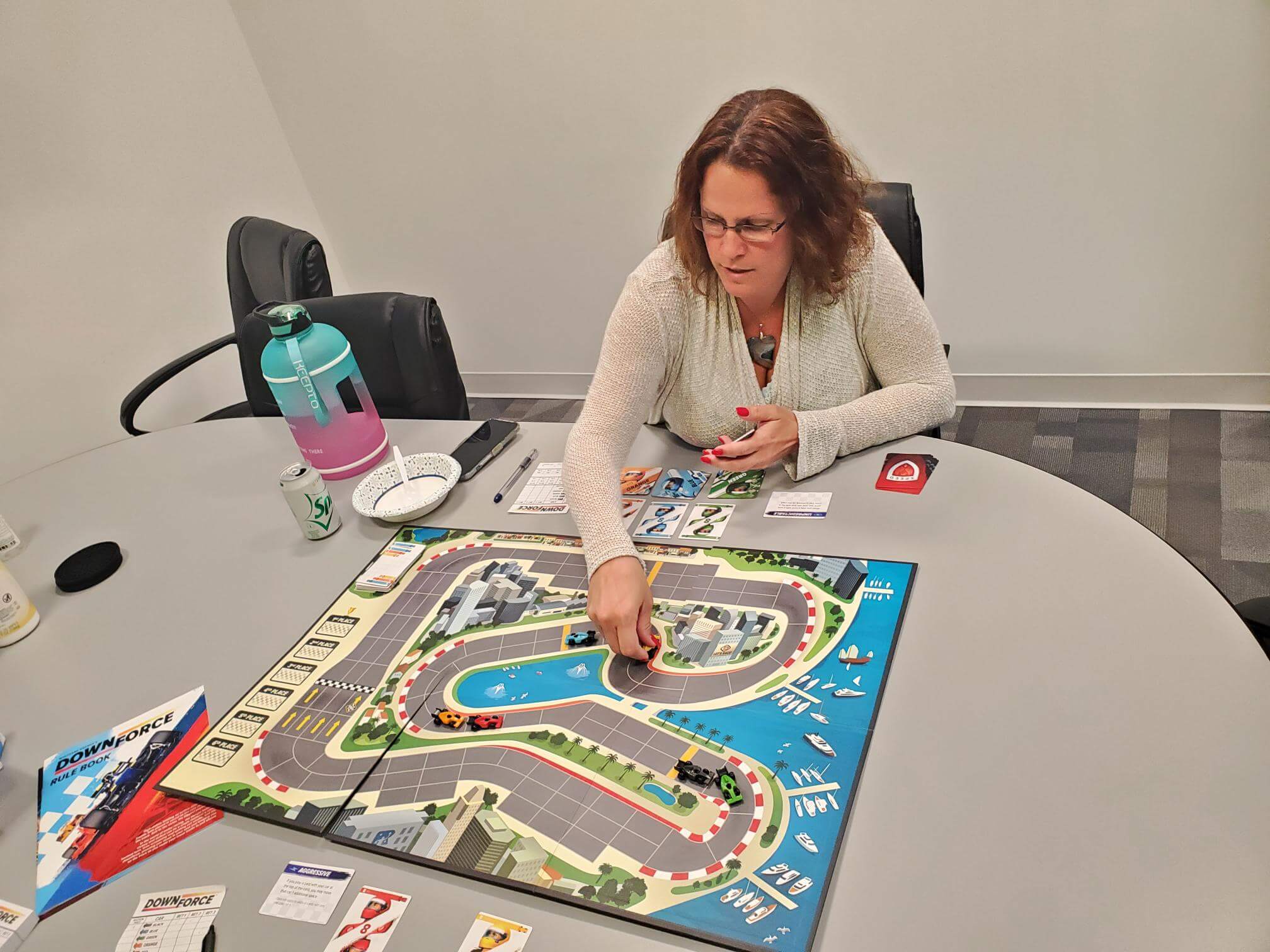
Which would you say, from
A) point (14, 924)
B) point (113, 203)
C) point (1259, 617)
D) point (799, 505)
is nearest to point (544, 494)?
point (799, 505)

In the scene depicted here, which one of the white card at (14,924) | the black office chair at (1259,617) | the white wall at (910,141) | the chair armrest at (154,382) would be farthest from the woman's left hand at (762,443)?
the chair armrest at (154,382)

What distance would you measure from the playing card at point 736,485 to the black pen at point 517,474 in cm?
37

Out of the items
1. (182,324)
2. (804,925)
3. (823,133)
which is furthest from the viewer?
(182,324)

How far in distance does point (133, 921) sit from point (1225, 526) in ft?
7.93

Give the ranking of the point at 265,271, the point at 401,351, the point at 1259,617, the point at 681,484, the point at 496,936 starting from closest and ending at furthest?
the point at 496,936 < the point at 1259,617 < the point at 681,484 < the point at 401,351 < the point at 265,271

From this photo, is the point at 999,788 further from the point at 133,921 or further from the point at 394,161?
→ the point at 394,161

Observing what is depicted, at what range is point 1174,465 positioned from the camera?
7.93 ft

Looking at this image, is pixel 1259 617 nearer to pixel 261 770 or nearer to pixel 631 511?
pixel 631 511

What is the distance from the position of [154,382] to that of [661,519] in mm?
1926

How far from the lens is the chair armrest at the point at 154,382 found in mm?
2430

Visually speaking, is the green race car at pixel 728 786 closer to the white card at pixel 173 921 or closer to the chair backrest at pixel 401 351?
the white card at pixel 173 921

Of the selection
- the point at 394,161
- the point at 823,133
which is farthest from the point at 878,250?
the point at 394,161

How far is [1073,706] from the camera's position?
2.88ft

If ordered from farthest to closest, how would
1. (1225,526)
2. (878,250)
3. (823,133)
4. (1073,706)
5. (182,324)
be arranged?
1. (182,324)
2. (1225,526)
3. (878,250)
4. (823,133)
5. (1073,706)
